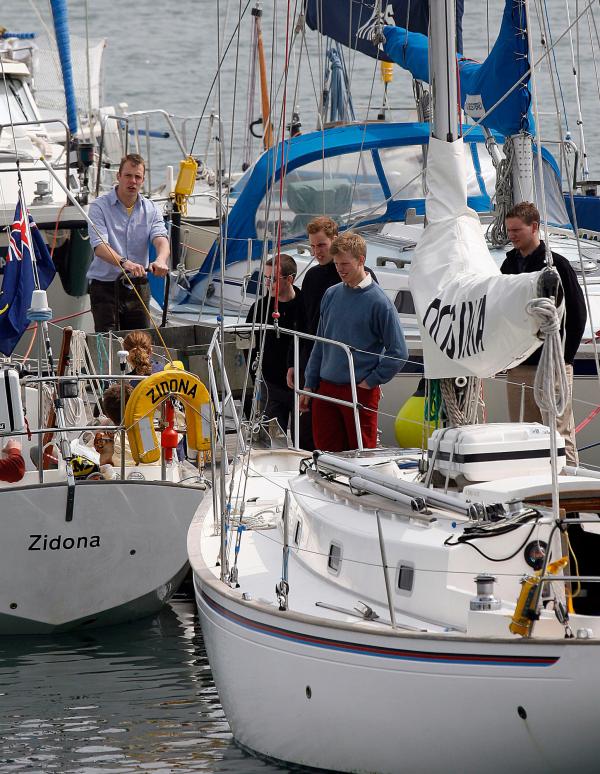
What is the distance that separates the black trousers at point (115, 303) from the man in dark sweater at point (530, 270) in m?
3.08

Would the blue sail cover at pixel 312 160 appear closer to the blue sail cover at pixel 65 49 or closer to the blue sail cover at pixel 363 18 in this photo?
the blue sail cover at pixel 363 18

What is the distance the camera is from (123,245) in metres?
10.2

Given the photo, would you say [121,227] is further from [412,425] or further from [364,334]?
[364,334]

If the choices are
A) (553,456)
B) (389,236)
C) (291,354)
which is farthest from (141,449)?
(389,236)

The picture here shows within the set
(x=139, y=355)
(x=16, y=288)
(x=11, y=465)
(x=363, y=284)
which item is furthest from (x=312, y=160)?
(x=11, y=465)

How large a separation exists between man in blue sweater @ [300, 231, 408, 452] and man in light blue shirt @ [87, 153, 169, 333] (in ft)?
7.83

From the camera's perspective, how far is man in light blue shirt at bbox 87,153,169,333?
1005 centimetres

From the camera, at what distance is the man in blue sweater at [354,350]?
7.79 metres

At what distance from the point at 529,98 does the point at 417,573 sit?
4.87m

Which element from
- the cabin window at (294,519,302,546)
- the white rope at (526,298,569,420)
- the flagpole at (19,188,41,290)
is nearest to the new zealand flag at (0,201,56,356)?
the flagpole at (19,188,41,290)

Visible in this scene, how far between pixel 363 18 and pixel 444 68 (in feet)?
23.6

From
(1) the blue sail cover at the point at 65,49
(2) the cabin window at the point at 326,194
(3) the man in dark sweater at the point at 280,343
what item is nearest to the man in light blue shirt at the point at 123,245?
(3) the man in dark sweater at the point at 280,343

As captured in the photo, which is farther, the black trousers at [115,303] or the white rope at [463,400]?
the black trousers at [115,303]

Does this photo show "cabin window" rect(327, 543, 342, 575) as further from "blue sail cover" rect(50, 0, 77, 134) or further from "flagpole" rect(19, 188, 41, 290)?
"blue sail cover" rect(50, 0, 77, 134)
